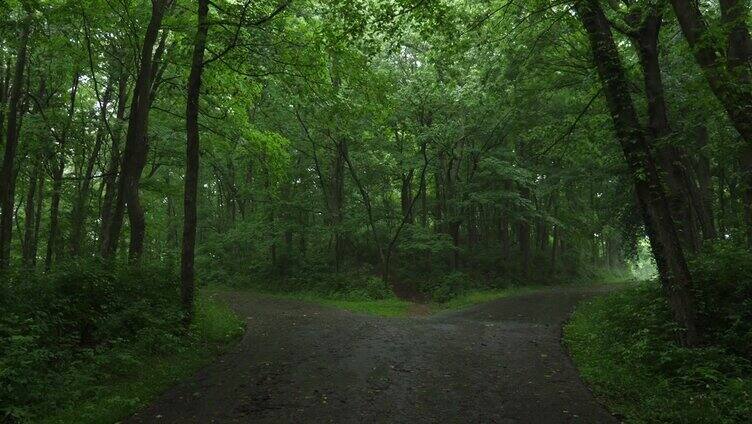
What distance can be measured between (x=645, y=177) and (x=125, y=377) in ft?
28.3

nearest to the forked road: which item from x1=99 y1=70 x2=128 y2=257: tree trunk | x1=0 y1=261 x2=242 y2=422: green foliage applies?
x1=0 y1=261 x2=242 y2=422: green foliage

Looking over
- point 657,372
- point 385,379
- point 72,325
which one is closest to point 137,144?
point 72,325

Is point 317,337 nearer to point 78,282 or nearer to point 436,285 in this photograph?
point 78,282

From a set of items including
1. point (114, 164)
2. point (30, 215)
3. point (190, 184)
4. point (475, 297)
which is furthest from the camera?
point (475, 297)

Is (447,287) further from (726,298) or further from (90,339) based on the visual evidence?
(90,339)

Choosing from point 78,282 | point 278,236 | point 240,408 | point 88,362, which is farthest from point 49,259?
point 240,408

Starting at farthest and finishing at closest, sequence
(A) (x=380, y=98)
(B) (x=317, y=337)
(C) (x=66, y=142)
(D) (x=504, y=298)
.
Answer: (D) (x=504, y=298), (C) (x=66, y=142), (A) (x=380, y=98), (B) (x=317, y=337)

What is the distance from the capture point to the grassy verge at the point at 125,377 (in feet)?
20.6

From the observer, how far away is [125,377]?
7930 millimetres

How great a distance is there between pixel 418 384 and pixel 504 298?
16.0 meters

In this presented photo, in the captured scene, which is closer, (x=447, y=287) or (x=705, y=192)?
(x=705, y=192)

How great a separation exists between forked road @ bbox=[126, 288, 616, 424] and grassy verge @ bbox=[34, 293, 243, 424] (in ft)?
0.90

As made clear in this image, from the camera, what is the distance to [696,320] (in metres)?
8.36

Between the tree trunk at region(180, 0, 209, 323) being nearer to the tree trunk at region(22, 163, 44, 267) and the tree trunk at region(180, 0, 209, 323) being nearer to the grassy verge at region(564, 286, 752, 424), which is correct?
the grassy verge at region(564, 286, 752, 424)
